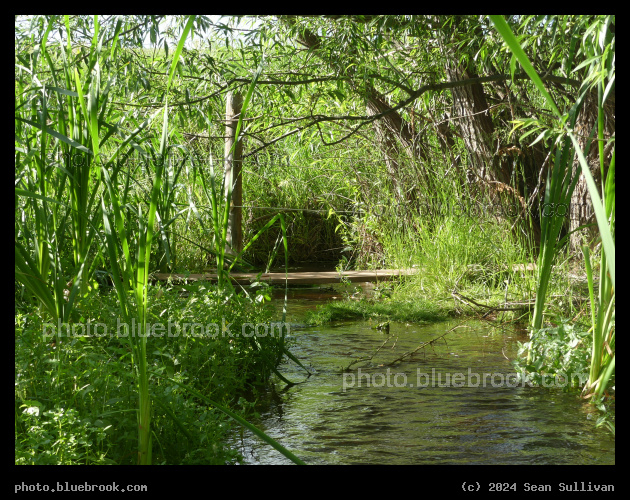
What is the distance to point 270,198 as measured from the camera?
7.65 m

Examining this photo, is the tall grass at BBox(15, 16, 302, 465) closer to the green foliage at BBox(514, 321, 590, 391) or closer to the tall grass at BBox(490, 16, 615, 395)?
the tall grass at BBox(490, 16, 615, 395)

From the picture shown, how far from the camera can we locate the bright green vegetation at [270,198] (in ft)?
6.55

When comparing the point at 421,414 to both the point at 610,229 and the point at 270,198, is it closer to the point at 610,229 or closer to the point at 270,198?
the point at 610,229

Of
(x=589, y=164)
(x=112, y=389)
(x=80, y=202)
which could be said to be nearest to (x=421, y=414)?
(x=112, y=389)

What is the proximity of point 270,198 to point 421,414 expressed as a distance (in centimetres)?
518

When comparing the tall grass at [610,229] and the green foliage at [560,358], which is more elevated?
the tall grass at [610,229]

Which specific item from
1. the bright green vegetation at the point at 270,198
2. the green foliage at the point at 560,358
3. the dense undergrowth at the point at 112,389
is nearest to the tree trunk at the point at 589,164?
the bright green vegetation at the point at 270,198

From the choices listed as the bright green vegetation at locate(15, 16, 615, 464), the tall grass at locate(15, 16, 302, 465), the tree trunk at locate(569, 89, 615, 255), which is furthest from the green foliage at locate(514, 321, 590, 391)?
the tree trunk at locate(569, 89, 615, 255)

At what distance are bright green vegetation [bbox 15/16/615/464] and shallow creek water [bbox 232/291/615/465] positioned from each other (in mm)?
160

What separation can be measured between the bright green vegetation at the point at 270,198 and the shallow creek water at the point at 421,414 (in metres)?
0.16

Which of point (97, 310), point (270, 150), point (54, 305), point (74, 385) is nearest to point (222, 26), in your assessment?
point (97, 310)

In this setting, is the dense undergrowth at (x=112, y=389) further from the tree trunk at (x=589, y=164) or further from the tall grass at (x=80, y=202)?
the tree trunk at (x=589, y=164)

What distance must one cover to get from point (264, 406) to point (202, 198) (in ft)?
14.3

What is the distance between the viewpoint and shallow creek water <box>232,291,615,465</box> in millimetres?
2299
